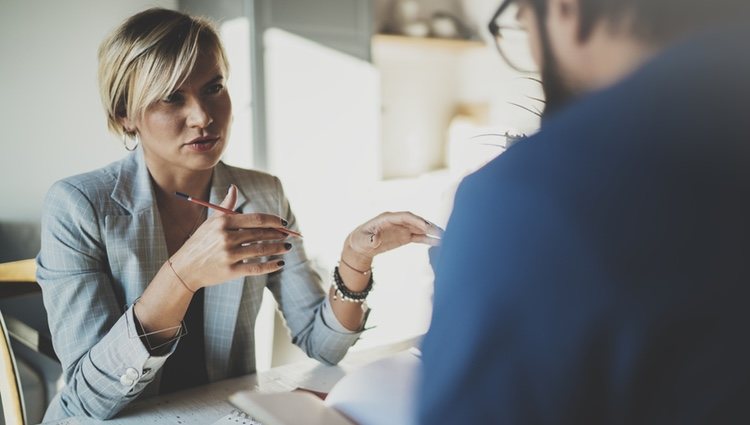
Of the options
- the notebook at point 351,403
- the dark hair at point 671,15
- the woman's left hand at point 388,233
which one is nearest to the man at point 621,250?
the dark hair at point 671,15

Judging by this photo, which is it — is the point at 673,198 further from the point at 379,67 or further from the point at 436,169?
the point at 436,169

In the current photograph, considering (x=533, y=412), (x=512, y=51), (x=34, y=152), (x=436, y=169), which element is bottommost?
(x=436, y=169)

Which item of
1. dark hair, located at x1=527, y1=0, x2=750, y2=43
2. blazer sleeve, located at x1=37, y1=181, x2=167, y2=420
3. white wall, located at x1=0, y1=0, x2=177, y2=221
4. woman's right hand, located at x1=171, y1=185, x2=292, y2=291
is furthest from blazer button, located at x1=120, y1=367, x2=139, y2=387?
white wall, located at x1=0, y1=0, x2=177, y2=221

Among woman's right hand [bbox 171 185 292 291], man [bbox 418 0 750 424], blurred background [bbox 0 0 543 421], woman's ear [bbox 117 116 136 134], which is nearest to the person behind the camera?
man [bbox 418 0 750 424]

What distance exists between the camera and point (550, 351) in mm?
281

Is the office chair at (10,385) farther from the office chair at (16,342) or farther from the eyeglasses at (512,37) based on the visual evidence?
the eyeglasses at (512,37)

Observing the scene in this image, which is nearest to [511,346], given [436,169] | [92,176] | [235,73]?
[92,176]

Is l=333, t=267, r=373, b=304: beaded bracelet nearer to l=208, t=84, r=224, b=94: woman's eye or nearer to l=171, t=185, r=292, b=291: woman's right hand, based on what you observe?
l=171, t=185, r=292, b=291: woman's right hand

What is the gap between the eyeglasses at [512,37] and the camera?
0.33 metres

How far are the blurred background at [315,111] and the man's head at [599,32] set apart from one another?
0.03 meters

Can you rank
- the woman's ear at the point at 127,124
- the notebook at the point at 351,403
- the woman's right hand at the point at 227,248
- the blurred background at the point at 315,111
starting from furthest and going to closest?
the blurred background at the point at 315,111 → the woman's ear at the point at 127,124 → the woman's right hand at the point at 227,248 → the notebook at the point at 351,403

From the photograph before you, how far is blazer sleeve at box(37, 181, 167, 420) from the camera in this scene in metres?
0.83

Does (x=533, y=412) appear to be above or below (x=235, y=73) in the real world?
above

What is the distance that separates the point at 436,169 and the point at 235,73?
161cm
